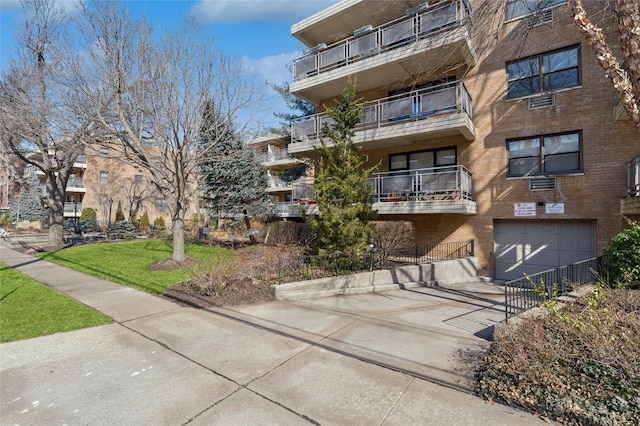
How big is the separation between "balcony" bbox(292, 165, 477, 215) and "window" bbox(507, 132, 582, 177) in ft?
5.65

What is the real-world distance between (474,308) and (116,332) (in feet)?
25.5

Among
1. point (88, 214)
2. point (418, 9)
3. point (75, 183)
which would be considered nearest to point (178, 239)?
point (418, 9)

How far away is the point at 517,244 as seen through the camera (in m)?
11.6

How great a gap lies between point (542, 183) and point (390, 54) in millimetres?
7388

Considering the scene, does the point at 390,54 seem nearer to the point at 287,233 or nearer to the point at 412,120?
the point at 412,120

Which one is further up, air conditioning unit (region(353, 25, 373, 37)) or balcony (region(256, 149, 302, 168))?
air conditioning unit (region(353, 25, 373, 37))

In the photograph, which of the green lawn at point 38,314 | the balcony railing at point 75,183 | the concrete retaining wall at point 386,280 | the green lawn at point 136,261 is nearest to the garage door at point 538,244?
the concrete retaining wall at point 386,280

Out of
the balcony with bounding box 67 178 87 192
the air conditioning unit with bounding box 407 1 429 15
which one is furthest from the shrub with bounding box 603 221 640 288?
the balcony with bounding box 67 178 87 192

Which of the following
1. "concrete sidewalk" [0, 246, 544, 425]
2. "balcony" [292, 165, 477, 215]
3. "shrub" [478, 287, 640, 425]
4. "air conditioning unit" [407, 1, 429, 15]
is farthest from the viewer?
"air conditioning unit" [407, 1, 429, 15]

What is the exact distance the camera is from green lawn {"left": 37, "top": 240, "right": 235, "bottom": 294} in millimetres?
9766

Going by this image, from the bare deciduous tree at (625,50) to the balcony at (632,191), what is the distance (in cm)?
460

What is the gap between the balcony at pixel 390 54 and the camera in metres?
11.2

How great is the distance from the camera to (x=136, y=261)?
13.0m

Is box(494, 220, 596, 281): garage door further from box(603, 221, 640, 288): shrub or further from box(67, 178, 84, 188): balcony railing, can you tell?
box(67, 178, 84, 188): balcony railing
